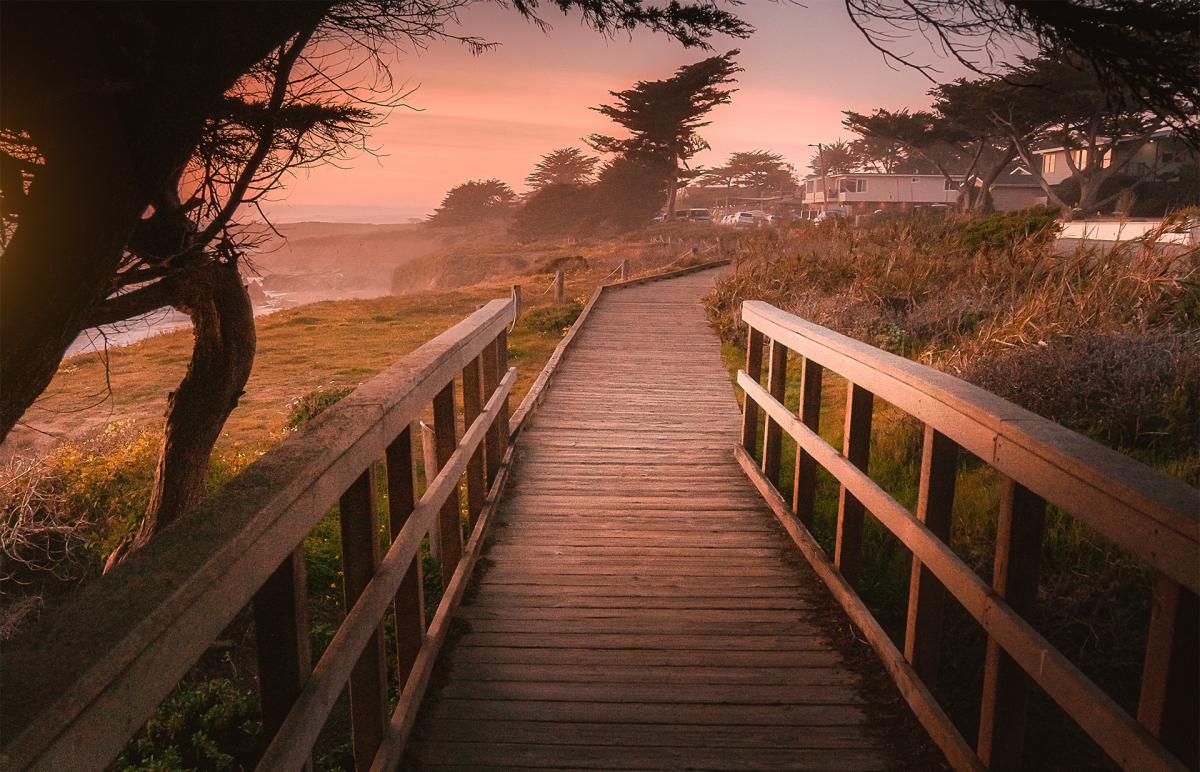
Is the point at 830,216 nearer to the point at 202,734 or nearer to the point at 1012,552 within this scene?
the point at 202,734

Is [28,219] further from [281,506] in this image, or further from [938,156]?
[938,156]

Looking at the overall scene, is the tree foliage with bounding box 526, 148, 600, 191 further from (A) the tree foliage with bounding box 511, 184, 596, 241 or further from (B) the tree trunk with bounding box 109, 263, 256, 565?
(B) the tree trunk with bounding box 109, 263, 256, 565

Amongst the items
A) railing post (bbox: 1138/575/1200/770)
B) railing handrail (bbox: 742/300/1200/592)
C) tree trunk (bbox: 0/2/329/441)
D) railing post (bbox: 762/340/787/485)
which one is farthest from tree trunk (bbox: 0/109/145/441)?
railing post (bbox: 762/340/787/485)

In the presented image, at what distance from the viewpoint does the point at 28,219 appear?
272 cm

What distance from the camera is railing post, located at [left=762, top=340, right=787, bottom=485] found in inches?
197

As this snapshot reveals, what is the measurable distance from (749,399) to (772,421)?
38.4 inches

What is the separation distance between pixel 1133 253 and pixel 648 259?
954 inches

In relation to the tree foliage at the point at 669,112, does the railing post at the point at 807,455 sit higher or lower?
lower

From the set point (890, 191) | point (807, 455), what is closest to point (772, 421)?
point (807, 455)

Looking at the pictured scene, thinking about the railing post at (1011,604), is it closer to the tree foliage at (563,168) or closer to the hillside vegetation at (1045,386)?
the hillside vegetation at (1045,386)

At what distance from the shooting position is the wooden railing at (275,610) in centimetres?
97

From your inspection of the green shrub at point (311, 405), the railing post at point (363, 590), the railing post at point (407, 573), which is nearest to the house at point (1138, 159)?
the green shrub at point (311, 405)

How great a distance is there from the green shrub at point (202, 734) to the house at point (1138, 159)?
129ft

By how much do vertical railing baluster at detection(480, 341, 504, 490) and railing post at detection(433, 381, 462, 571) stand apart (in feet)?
3.67
